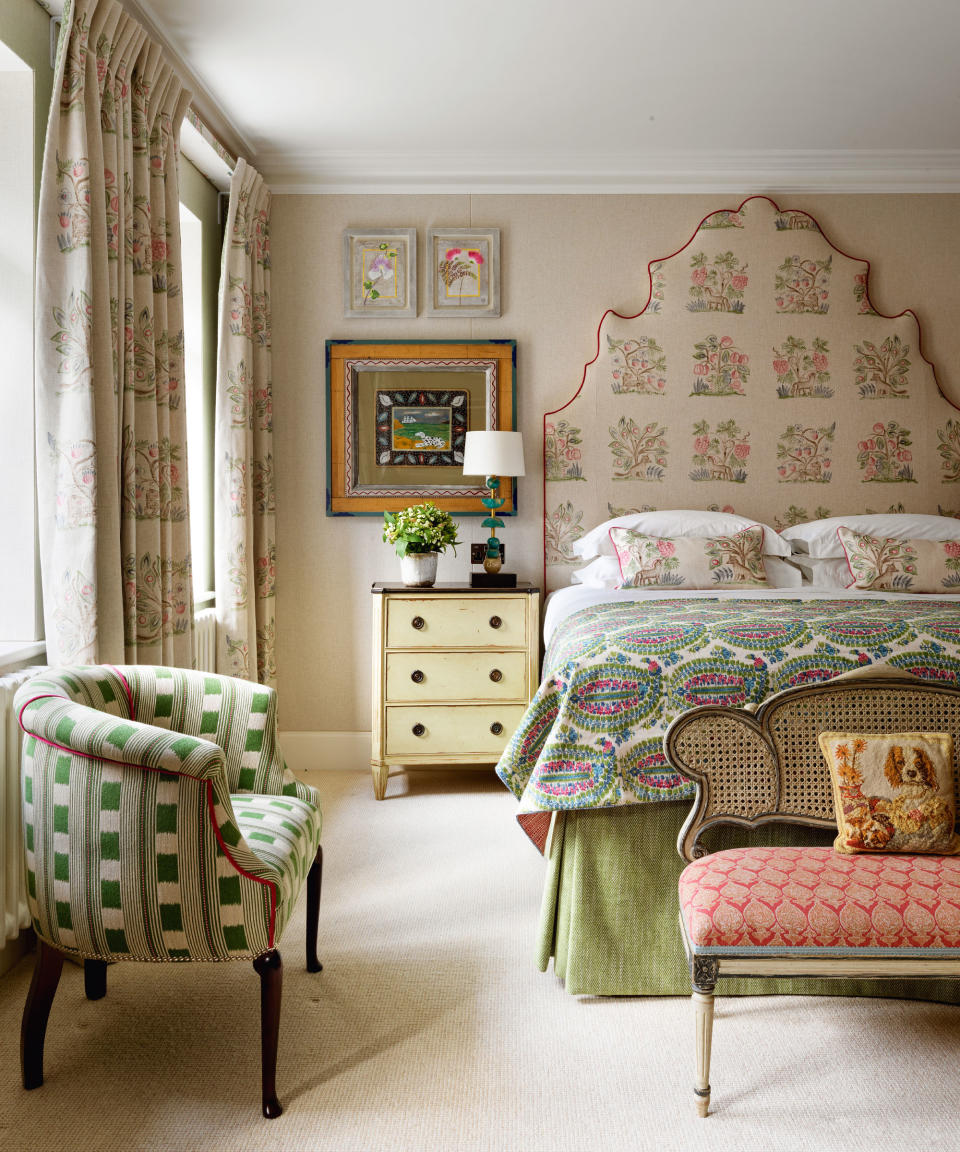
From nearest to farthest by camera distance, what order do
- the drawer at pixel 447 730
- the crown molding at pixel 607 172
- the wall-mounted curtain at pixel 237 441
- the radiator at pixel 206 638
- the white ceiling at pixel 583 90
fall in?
the white ceiling at pixel 583 90 < the radiator at pixel 206 638 < the wall-mounted curtain at pixel 237 441 < the drawer at pixel 447 730 < the crown molding at pixel 607 172

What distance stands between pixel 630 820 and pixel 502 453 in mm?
2094

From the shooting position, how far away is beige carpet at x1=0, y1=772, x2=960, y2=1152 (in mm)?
1745

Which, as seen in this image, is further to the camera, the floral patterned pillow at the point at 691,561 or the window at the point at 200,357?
the window at the point at 200,357

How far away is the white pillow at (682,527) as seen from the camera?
3.99 m

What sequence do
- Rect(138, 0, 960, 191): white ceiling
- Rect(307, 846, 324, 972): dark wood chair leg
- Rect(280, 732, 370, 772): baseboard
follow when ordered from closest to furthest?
Rect(307, 846, 324, 972): dark wood chair leg, Rect(138, 0, 960, 191): white ceiling, Rect(280, 732, 370, 772): baseboard

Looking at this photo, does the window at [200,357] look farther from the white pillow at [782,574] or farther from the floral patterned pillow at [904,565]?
the floral patterned pillow at [904,565]

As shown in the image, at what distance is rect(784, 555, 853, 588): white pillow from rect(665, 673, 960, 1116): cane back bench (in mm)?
1820

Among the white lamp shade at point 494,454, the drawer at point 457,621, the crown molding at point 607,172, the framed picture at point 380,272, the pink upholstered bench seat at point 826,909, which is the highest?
the crown molding at point 607,172

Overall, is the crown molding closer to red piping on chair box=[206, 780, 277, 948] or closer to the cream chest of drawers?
the cream chest of drawers

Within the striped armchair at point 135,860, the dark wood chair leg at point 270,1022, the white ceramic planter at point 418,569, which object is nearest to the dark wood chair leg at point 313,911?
the striped armchair at point 135,860

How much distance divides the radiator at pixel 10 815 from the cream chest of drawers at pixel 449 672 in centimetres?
175

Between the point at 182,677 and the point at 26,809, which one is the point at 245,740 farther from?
the point at 26,809

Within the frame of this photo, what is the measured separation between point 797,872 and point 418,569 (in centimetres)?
233

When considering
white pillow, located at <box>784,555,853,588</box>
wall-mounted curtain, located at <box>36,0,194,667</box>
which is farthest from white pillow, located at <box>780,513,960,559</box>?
wall-mounted curtain, located at <box>36,0,194,667</box>
